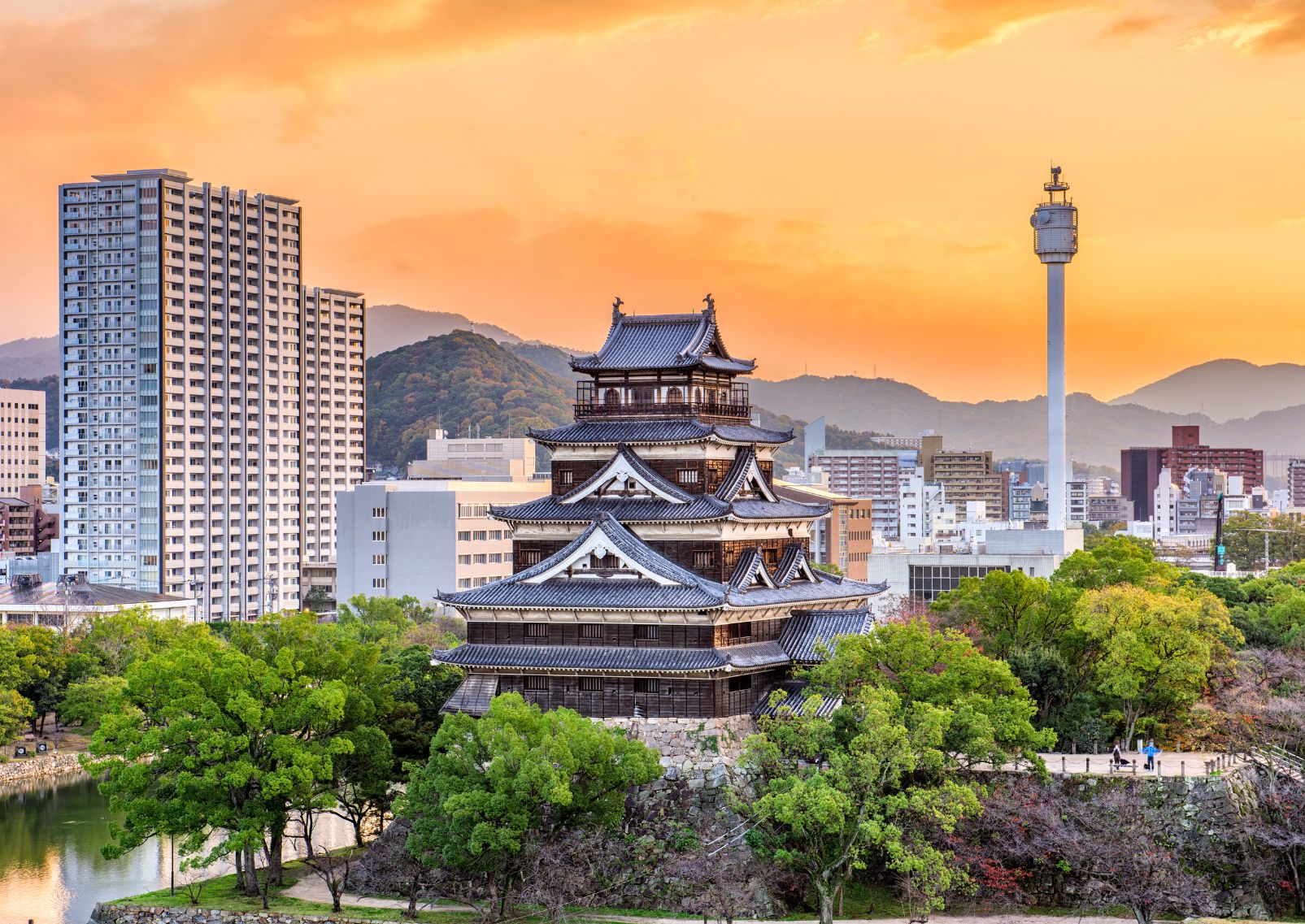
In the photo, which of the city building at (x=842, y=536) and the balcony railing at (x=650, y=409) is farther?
the city building at (x=842, y=536)

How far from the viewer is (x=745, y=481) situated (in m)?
41.8

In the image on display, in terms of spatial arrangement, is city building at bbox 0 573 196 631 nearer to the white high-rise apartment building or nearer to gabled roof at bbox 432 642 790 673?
the white high-rise apartment building

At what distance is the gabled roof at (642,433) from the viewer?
40.8 metres

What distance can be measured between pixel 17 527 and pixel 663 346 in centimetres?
10508

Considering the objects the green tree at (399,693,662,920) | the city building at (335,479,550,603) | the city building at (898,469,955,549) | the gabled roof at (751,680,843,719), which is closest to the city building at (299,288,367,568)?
the city building at (335,479,550,603)

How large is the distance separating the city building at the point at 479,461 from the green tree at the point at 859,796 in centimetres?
7128

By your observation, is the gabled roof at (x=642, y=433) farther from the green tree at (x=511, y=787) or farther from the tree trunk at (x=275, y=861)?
the tree trunk at (x=275, y=861)

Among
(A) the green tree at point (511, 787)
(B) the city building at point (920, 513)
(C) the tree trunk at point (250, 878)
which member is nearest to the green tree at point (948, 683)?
(A) the green tree at point (511, 787)

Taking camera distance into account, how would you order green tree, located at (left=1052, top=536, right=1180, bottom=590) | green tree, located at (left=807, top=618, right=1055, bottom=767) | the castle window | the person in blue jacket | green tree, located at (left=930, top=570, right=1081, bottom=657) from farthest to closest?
green tree, located at (left=1052, top=536, right=1180, bottom=590) < green tree, located at (left=930, top=570, right=1081, bottom=657) < the castle window < the person in blue jacket < green tree, located at (left=807, top=618, right=1055, bottom=767)

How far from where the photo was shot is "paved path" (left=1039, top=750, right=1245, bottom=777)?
36969 millimetres

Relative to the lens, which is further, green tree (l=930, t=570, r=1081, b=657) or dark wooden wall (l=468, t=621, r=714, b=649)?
green tree (l=930, t=570, r=1081, b=657)

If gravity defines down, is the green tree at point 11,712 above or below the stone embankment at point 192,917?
above

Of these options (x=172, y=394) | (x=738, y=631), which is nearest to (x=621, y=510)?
(x=738, y=631)

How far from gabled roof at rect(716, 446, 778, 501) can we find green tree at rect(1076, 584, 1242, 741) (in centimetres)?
939
